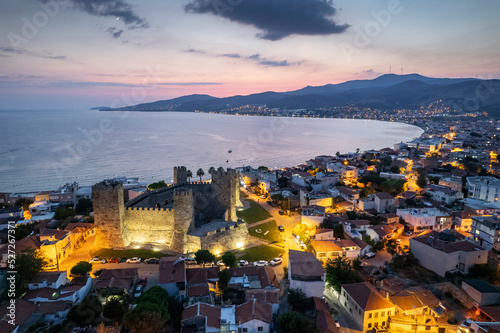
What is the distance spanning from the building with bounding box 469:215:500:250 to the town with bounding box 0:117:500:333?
81 mm

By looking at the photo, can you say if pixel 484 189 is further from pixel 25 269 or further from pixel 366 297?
pixel 25 269

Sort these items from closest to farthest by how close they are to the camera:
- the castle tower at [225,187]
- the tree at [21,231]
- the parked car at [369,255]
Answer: the parked car at [369,255] < the tree at [21,231] < the castle tower at [225,187]

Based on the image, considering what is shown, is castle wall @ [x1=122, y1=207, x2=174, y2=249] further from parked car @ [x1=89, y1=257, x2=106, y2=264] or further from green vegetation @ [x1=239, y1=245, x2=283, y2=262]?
green vegetation @ [x1=239, y1=245, x2=283, y2=262]

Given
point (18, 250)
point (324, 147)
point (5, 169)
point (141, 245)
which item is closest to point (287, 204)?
point (141, 245)

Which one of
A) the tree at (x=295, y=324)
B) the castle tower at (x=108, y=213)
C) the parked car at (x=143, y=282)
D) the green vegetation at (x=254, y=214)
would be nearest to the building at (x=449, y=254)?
the tree at (x=295, y=324)

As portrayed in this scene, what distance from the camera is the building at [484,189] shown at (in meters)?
32.0

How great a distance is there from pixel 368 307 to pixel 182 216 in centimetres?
1309

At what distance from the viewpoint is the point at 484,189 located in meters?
32.9

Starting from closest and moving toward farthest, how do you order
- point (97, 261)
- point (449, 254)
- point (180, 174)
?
point (449, 254) → point (97, 261) → point (180, 174)

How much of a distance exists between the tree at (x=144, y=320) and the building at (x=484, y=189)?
114 feet

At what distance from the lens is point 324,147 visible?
91.8m

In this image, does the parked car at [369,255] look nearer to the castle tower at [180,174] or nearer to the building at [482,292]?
the building at [482,292]

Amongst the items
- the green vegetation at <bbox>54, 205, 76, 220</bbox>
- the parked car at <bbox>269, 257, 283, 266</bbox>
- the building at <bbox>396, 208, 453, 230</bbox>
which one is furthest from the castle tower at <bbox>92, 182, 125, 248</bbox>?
the building at <bbox>396, 208, 453, 230</bbox>

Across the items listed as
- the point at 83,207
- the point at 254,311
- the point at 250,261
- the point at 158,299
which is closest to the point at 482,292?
the point at 254,311
